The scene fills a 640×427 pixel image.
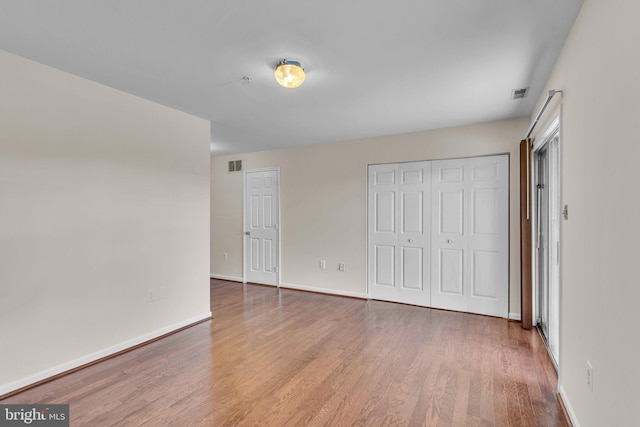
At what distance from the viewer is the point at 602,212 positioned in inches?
57.2

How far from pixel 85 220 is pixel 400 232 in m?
3.53

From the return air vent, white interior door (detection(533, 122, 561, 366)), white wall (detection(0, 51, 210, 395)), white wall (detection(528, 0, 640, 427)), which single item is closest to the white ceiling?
white wall (detection(0, 51, 210, 395))

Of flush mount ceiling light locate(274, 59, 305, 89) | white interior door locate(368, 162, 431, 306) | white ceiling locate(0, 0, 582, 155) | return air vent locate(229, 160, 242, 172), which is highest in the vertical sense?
white ceiling locate(0, 0, 582, 155)

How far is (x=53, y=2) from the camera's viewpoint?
5.46 feet

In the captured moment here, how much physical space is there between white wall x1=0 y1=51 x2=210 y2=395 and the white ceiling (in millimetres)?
282

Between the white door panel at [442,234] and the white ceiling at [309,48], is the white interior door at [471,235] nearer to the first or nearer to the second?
the white door panel at [442,234]

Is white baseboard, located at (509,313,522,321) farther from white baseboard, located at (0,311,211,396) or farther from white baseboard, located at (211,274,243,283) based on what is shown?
white baseboard, located at (211,274,243,283)

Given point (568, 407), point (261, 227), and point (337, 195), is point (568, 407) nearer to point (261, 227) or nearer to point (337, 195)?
point (337, 195)

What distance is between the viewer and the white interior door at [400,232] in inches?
165

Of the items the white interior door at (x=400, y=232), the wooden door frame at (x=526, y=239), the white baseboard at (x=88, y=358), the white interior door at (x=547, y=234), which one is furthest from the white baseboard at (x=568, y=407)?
the white baseboard at (x=88, y=358)

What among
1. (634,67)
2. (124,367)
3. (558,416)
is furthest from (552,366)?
(124,367)

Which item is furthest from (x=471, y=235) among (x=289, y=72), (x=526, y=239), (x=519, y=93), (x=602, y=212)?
(x=289, y=72)

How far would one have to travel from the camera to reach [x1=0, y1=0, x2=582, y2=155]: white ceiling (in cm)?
171

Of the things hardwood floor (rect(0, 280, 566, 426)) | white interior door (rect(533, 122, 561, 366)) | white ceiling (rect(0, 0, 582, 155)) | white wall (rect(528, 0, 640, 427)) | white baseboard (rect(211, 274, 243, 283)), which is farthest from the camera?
white baseboard (rect(211, 274, 243, 283))
